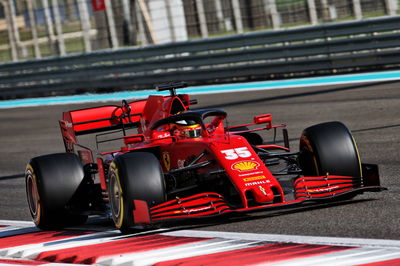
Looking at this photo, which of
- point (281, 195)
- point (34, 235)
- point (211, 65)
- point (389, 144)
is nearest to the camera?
point (281, 195)

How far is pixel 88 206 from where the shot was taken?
27.0 ft

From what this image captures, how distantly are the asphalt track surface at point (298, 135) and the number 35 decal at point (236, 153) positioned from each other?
53cm

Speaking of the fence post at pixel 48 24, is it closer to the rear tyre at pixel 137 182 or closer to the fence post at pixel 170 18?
the fence post at pixel 170 18

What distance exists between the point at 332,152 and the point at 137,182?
1.66 metres

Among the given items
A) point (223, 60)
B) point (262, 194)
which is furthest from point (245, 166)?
point (223, 60)

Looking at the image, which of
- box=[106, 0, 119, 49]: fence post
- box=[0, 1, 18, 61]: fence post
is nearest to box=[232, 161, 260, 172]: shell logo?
box=[106, 0, 119, 49]: fence post

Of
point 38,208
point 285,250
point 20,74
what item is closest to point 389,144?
point 38,208

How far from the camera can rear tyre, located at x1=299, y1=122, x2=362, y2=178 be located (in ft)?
23.9

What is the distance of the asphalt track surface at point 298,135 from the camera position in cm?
663

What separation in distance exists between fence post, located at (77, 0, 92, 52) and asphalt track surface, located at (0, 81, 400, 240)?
236 centimetres

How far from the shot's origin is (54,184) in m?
7.99

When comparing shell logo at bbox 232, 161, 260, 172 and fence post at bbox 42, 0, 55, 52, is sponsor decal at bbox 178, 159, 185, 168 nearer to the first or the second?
shell logo at bbox 232, 161, 260, 172

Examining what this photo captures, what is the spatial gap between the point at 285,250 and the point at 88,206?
2.94 m

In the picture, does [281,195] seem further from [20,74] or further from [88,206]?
[20,74]
